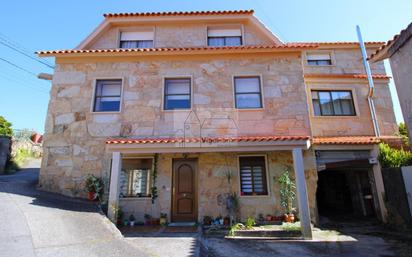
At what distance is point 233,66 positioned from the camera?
365 inches

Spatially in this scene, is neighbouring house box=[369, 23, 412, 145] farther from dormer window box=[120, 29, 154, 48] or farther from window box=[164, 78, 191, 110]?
dormer window box=[120, 29, 154, 48]

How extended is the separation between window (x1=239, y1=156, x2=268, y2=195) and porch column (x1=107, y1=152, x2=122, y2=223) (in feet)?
13.3

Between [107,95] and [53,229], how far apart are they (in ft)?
17.7

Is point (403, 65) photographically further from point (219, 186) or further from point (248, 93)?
point (219, 186)

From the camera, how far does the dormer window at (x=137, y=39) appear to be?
33.8ft

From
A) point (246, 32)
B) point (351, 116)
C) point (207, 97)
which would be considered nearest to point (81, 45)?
point (207, 97)

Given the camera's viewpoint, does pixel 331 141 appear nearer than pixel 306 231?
No

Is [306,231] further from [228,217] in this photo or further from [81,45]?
[81,45]

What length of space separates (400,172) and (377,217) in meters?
2.29

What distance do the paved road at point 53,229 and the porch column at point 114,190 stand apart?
1.37ft

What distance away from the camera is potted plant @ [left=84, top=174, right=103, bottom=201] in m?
7.84

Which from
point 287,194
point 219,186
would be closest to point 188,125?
point 219,186

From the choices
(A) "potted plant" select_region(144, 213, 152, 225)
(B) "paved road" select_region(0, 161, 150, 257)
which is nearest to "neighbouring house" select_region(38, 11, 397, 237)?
(A) "potted plant" select_region(144, 213, 152, 225)

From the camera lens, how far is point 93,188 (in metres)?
7.89
